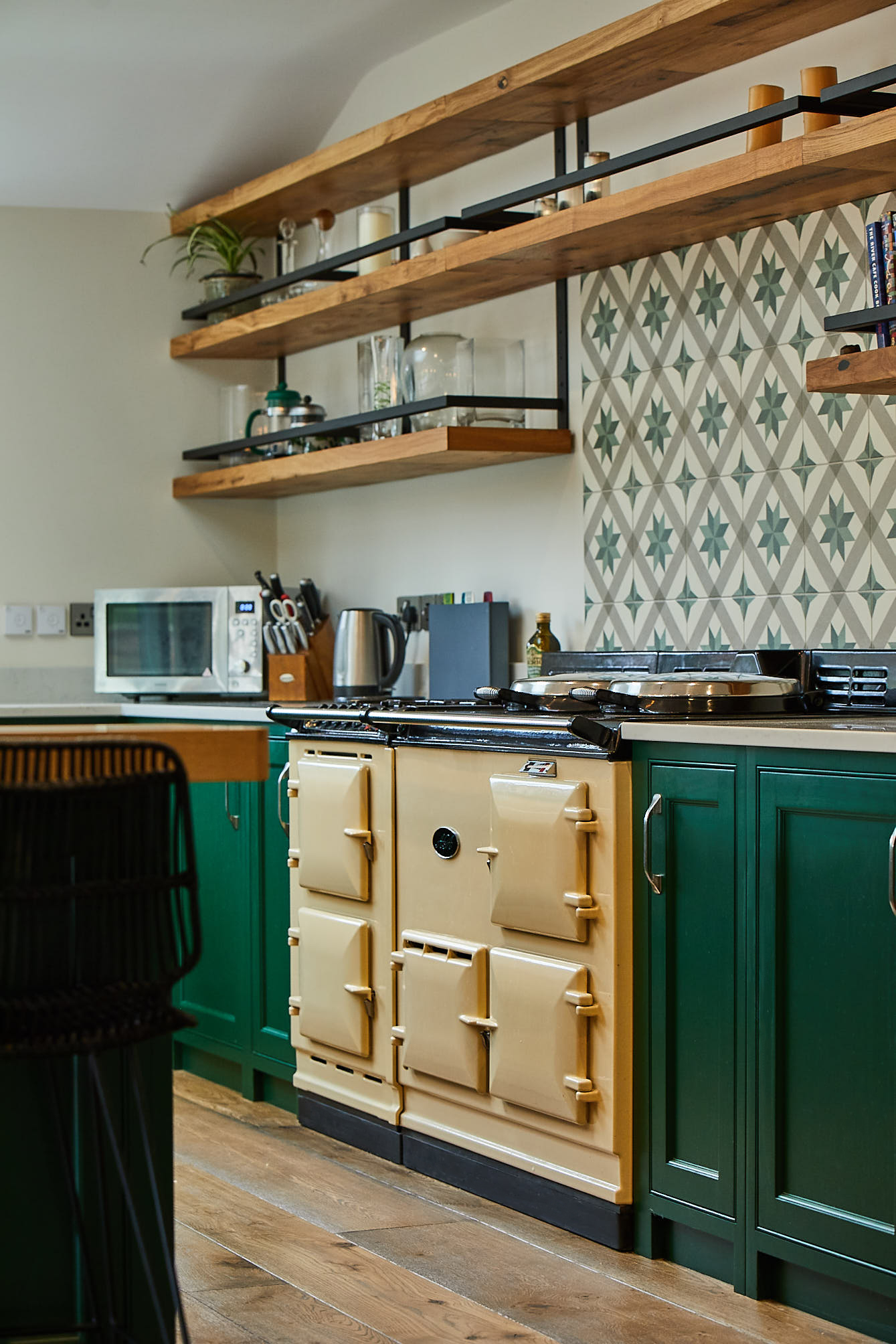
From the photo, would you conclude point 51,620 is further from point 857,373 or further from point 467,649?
point 857,373

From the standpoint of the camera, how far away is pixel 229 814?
3.78m

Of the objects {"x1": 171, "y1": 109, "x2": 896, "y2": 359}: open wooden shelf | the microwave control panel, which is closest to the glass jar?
{"x1": 171, "y1": 109, "x2": 896, "y2": 359}: open wooden shelf

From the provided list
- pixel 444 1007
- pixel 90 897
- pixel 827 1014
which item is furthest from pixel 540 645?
pixel 90 897

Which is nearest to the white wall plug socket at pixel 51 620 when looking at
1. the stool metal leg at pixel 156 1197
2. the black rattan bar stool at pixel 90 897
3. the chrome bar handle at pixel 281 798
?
the chrome bar handle at pixel 281 798

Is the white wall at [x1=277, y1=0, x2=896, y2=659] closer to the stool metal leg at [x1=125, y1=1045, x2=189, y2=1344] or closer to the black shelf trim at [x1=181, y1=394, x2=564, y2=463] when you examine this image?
the black shelf trim at [x1=181, y1=394, x2=564, y2=463]

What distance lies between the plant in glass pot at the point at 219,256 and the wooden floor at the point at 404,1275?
2.69m

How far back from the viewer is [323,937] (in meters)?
3.28

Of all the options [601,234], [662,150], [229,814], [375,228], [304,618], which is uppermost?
[375,228]

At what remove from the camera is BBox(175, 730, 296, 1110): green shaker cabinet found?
11.8 ft

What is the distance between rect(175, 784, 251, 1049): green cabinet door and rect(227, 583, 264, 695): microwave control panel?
54cm

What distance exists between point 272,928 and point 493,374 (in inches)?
57.3

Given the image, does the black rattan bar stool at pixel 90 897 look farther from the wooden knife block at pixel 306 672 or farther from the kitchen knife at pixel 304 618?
the kitchen knife at pixel 304 618

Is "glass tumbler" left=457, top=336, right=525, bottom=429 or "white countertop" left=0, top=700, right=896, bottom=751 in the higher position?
"glass tumbler" left=457, top=336, right=525, bottom=429

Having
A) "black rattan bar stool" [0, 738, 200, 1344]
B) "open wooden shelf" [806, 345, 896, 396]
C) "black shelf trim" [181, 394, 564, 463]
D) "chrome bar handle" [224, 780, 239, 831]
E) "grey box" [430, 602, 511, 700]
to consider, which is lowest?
"chrome bar handle" [224, 780, 239, 831]
